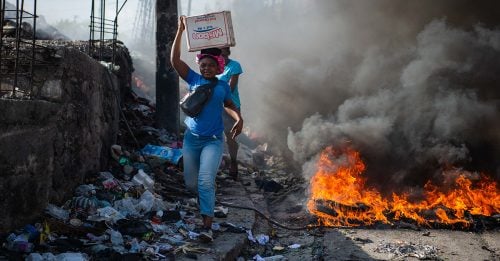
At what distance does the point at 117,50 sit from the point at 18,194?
5.09 meters

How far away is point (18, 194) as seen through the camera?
3285 mm

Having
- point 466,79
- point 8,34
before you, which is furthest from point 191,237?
point 466,79

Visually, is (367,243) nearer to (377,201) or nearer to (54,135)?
(377,201)

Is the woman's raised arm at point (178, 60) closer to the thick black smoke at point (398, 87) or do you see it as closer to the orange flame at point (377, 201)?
the orange flame at point (377, 201)

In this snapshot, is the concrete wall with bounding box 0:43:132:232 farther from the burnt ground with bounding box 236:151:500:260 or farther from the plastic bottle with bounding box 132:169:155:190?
the burnt ground with bounding box 236:151:500:260

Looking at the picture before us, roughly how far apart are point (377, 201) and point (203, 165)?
3.36 meters

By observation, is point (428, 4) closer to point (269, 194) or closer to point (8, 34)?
point (269, 194)

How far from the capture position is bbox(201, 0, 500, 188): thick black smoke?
25.5 feet

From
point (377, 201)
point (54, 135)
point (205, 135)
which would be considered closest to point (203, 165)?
point (205, 135)

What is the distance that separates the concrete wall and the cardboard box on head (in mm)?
1323

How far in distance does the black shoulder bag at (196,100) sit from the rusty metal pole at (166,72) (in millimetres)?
4352

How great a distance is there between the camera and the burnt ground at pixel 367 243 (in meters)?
4.33

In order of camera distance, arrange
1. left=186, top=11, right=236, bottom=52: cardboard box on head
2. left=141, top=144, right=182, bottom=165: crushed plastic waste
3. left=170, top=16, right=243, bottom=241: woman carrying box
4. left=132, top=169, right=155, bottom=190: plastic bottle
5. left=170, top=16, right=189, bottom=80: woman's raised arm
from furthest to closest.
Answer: left=141, top=144, right=182, bottom=165: crushed plastic waste < left=132, top=169, right=155, bottom=190: plastic bottle < left=186, top=11, right=236, bottom=52: cardboard box on head < left=170, top=16, right=189, bottom=80: woman's raised arm < left=170, top=16, right=243, bottom=241: woman carrying box

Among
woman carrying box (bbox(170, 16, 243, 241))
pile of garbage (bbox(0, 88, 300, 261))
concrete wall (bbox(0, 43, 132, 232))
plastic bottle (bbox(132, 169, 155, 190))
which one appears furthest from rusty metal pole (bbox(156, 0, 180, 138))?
woman carrying box (bbox(170, 16, 243, 241))
